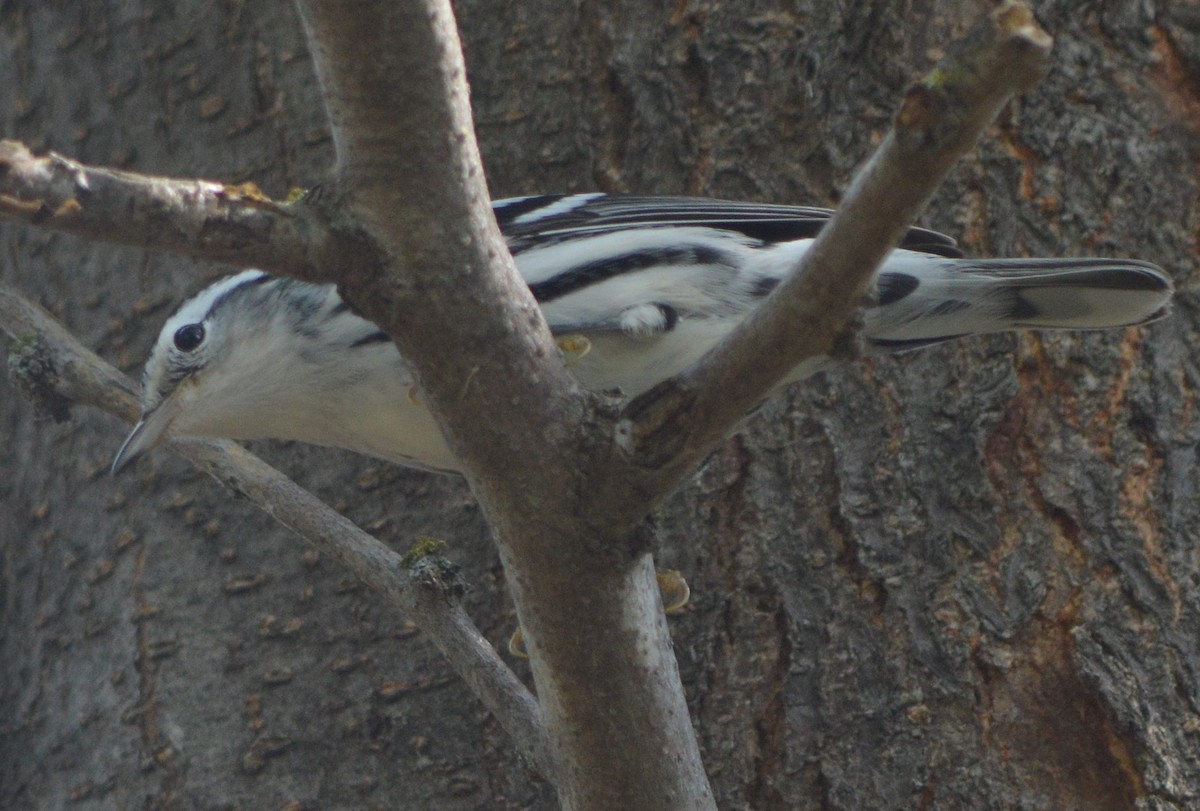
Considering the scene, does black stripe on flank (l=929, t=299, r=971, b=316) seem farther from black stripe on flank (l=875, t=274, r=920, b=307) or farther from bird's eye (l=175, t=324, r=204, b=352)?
bird's eye (l=175, t=324, r=204, b=352)

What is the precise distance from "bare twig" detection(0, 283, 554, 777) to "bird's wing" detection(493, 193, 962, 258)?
60 cm

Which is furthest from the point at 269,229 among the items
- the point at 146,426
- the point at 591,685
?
the point at 146,426

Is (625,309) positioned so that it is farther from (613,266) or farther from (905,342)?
(905,342)

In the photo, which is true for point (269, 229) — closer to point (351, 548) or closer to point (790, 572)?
point (351, 548)

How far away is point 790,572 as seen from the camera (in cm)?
246

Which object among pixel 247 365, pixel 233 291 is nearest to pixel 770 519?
pixel 247 365

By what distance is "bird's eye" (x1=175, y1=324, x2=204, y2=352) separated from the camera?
8.53 feet

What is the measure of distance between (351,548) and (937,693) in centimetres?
106

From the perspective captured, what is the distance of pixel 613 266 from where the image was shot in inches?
88.3

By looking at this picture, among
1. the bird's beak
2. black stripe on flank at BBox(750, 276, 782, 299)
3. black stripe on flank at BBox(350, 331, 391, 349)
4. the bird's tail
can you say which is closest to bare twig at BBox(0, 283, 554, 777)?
the bird's beak

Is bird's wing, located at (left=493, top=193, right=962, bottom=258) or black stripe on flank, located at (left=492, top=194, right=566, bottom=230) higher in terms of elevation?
black stripe on flank, located at (left=492, top=194, right=566, bottom=230)

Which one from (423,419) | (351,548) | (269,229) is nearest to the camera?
(269,229)

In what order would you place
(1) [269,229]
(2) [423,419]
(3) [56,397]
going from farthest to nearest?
(3) [56,397], (2) [423,419], (1) [269,229]

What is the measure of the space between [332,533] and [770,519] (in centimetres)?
86
